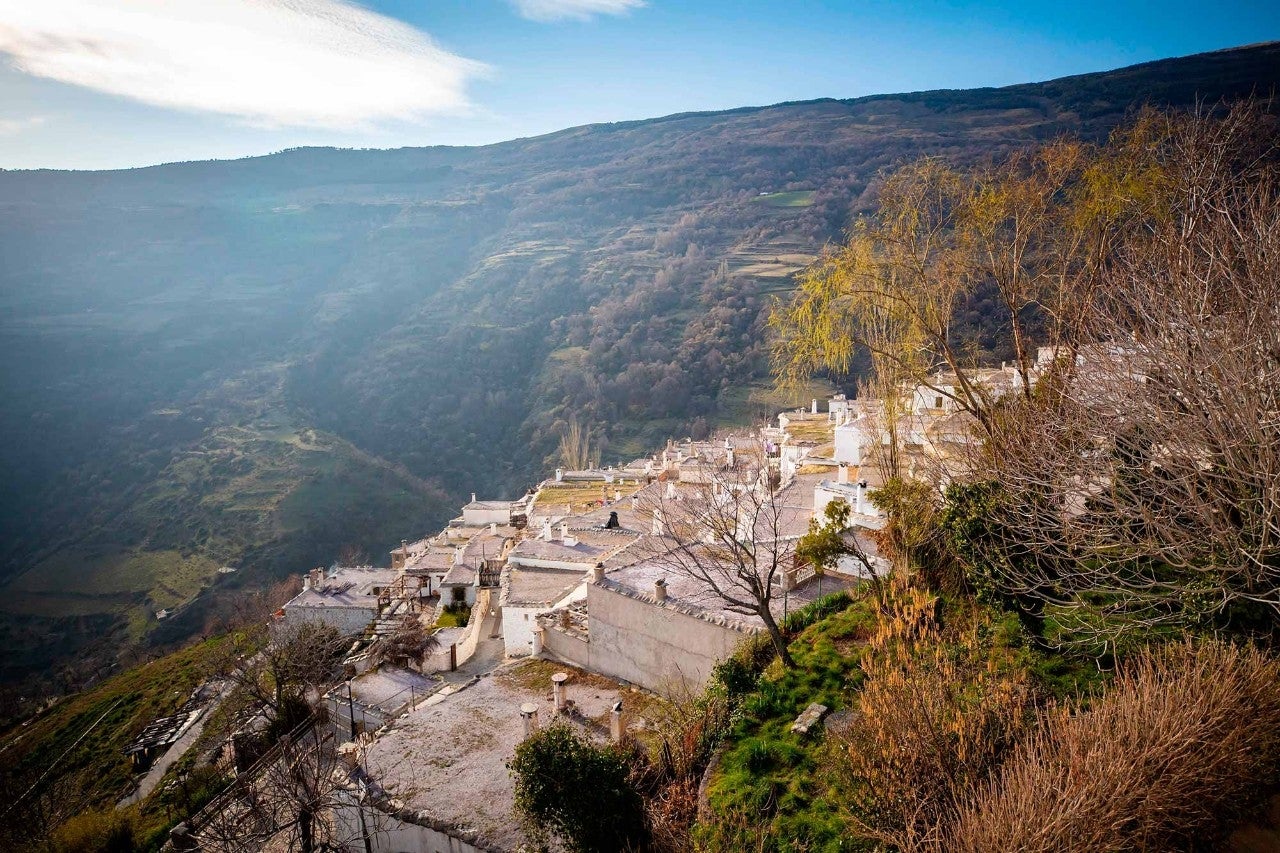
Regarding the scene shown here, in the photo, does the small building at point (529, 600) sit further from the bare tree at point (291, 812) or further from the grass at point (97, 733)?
the grass at point (97, 733)

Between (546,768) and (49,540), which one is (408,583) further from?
(49,540)

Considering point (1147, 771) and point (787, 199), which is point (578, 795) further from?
point (787, 199)

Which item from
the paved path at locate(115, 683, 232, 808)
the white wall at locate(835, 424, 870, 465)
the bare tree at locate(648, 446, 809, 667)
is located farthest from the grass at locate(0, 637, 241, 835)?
the white wall at locate(835, 424, 870, 465)

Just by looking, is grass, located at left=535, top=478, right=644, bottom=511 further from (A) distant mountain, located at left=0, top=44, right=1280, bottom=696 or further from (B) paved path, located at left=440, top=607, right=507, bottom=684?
(A) distant mountain, located at left=0, top=44, right=1280, bottom=696

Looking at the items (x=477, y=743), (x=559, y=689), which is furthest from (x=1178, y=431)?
(x=477, y=743)

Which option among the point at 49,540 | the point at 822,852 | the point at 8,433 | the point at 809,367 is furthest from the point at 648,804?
the point at 8,433

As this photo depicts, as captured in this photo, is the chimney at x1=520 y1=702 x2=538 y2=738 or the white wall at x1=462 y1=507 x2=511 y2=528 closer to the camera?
the chimney at x1=520 y1=702 x2=538 y2=738
